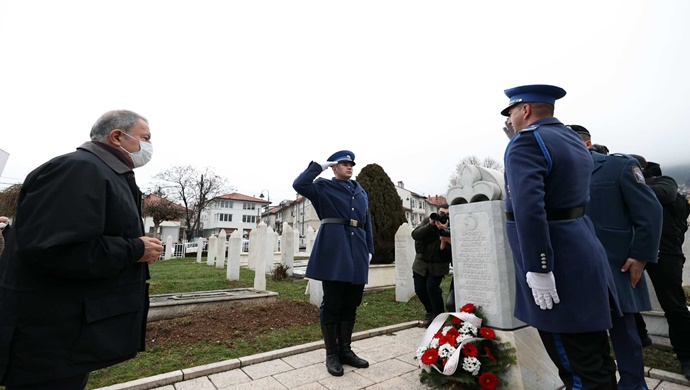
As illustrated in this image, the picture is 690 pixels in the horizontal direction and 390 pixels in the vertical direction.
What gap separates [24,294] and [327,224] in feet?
8.78

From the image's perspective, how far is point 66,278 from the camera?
1634mm

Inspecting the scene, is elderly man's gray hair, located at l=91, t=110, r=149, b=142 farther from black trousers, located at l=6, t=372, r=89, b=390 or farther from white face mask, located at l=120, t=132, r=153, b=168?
black trousers, located at l=6, t=372, r=89, b=390

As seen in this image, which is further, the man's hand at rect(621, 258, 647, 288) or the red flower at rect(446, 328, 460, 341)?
the red flower at rect(446, 328, 460, 341)

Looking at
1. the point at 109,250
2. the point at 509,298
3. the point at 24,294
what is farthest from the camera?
the point at 509,298

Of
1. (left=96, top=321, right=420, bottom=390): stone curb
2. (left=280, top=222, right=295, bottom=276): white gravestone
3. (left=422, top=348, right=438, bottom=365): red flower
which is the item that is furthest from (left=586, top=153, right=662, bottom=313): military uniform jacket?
(left=280, top=222, right=295, bottom=276): white gravestone

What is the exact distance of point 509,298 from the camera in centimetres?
298

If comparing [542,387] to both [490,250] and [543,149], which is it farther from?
[543,149]

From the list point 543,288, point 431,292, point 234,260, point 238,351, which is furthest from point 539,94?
point 234,260

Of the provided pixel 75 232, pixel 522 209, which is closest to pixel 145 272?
pixel 75 232

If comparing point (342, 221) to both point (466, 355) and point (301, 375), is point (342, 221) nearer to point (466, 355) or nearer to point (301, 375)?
point (301, 375)

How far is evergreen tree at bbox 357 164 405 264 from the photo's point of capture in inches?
450

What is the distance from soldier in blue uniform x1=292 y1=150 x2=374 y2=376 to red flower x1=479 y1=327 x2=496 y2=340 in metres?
1.31

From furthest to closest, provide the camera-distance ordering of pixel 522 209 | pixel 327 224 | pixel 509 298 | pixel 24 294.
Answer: pixel 327 224 → pixel 509 298 → pixel 522 209 → pixel 24 294

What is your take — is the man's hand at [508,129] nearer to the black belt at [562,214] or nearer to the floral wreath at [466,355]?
the black belt at [562,214]
